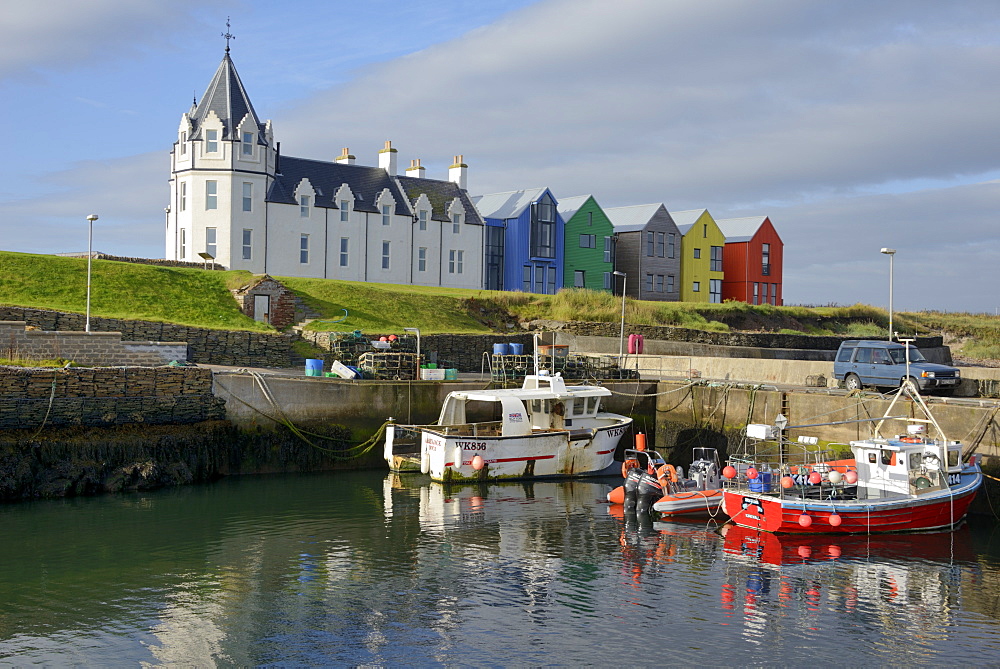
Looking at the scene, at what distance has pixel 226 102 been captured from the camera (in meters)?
50.3

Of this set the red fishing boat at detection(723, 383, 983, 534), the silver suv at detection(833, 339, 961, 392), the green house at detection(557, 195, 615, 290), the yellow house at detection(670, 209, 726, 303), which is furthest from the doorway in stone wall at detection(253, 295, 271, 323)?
the yellow house at detection(670, 209, 726, 303)

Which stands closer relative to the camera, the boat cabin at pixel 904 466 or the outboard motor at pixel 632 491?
the boat cabin at pixel 904 466

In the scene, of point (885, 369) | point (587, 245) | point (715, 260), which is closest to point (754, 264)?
point (715, 260)

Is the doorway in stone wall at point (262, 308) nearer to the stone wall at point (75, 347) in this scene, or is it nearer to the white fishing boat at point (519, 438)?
the stone wall at point (75, 347)

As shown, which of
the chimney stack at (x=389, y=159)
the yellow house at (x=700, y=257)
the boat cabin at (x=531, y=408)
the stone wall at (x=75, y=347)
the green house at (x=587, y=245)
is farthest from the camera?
the yellow house at (x=700, y=257)

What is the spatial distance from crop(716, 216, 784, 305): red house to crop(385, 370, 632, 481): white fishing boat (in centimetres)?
4028

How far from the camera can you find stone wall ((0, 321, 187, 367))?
28328mm

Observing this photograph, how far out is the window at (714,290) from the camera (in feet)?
222

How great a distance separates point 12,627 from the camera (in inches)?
566

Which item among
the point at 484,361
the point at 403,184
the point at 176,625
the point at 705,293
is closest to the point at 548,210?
the point at 403,184

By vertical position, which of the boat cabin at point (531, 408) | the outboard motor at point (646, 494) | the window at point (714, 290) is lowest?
the outboard motor at point (646, 494)

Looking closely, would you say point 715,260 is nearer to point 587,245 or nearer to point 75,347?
point 587,245

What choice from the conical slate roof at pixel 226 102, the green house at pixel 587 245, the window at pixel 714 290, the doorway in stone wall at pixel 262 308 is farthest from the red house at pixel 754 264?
the doorway in stone wall at pixel 262 308

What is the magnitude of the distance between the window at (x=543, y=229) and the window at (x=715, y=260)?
1344 centimetres
